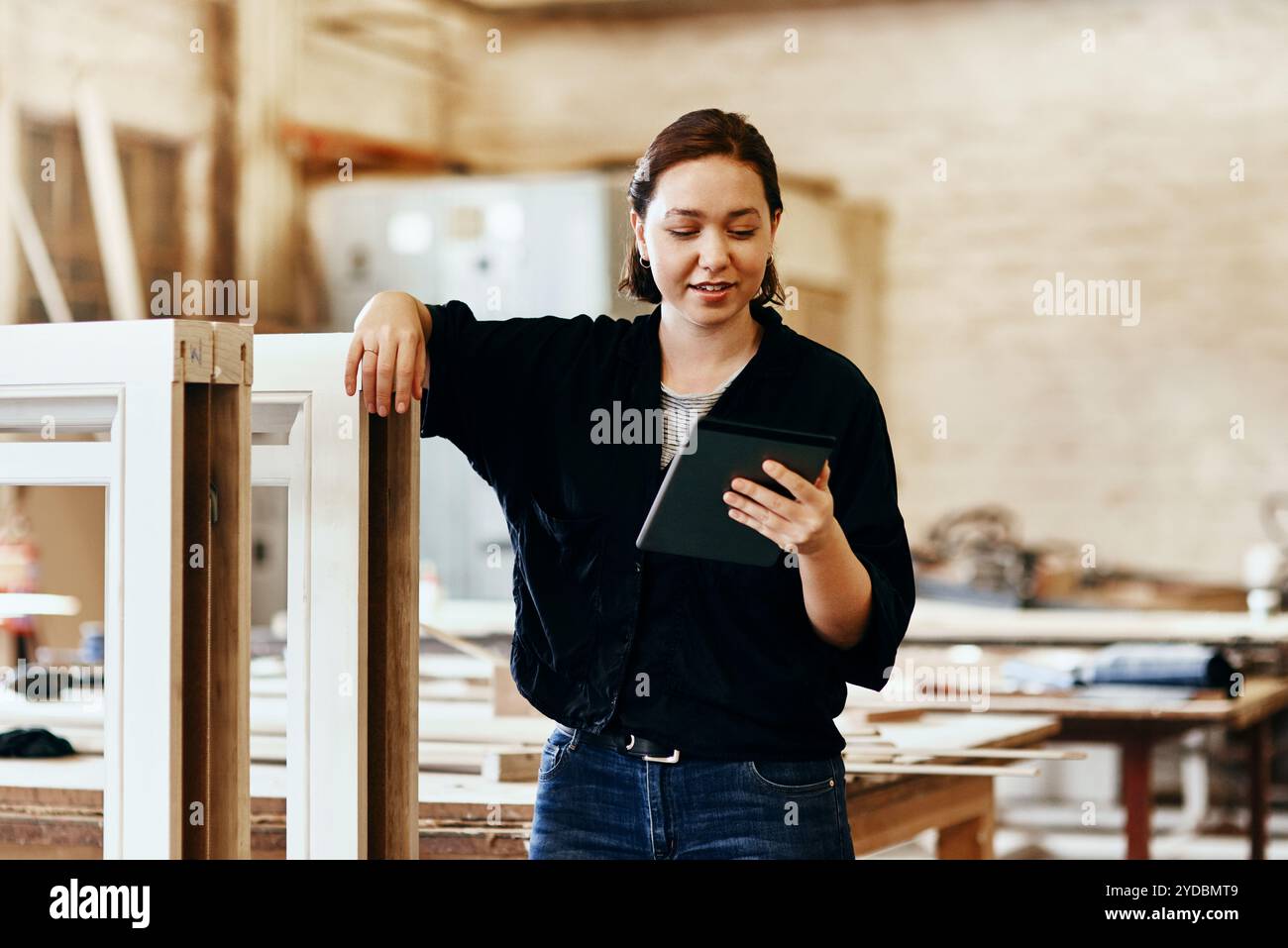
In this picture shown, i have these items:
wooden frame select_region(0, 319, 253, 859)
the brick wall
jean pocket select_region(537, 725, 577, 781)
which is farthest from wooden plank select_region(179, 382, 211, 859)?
the brick wall

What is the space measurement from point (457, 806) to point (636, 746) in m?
0.62

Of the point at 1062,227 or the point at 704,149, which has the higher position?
the point at 1062,227

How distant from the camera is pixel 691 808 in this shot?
144cm

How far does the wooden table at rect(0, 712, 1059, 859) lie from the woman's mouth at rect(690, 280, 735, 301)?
811 millimetres

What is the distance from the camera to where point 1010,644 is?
4230 millimetres

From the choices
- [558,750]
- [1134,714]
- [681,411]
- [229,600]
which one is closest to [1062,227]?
[1134,714]

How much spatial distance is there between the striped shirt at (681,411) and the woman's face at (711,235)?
83mm

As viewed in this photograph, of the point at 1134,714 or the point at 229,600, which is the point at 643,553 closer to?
the point at 229,600

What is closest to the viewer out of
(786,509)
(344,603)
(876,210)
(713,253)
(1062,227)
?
(786,509)

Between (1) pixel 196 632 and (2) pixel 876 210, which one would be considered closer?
(1) pixel 196 632

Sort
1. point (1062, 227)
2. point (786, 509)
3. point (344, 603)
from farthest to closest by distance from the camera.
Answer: point (1062, 227) → point (344, 603) → point (786, 509)

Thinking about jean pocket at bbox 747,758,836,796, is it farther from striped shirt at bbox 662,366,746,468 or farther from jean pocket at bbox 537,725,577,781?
striped shirt at bbox 662,366,746,468

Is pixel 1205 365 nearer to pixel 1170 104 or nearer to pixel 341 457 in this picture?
pixel 1170 104

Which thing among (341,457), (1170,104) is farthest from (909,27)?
(341,457)
